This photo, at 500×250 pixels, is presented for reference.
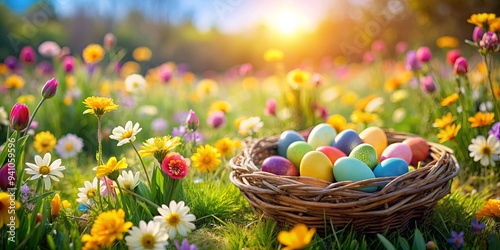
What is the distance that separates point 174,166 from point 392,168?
2.79 ft

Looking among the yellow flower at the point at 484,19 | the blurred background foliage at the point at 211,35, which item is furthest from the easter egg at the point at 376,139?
the blurred background foliage at the point at 211,35

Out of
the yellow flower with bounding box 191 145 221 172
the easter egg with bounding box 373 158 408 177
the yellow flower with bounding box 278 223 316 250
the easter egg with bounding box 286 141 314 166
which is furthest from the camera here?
the easter egg with bounding box 286 141 314 166

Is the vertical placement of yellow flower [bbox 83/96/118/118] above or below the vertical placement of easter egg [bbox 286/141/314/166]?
above

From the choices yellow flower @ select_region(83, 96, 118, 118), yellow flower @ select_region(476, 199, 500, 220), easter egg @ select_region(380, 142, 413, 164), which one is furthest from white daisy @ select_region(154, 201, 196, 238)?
yellow flower @ select_region(476, 199, 500, 220)

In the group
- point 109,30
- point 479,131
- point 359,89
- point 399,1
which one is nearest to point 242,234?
point 479,131

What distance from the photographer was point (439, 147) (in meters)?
2.09

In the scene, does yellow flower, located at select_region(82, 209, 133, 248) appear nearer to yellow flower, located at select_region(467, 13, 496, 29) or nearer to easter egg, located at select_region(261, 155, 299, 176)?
easter egg, located at select_region(261, 155, 299, 176)

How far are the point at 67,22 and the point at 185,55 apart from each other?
2805 mm

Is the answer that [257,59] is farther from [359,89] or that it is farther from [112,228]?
[112,228]

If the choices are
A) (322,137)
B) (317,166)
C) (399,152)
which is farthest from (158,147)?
(399,152)

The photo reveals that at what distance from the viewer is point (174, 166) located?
1621mm

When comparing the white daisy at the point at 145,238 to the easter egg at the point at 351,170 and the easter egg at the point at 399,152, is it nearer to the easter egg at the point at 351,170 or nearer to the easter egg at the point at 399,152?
the easter egg at the point at 351,170

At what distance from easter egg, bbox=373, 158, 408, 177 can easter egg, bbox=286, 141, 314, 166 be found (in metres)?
0.34

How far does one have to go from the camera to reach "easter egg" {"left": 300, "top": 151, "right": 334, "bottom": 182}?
1.81 meters
